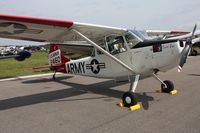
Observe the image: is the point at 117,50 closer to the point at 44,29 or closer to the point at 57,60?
the point at 44,29

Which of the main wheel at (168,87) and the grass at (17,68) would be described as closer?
the main wheel at (168,87)

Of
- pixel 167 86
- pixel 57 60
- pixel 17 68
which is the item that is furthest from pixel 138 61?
pixel 17 68

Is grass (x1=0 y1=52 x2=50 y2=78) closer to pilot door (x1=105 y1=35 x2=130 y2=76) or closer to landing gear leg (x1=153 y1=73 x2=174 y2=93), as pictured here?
pilot door (x1=105 y1=35 x2=130 y2=76)

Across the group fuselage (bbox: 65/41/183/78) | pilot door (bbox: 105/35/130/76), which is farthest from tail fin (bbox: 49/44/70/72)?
pilot door (bbox: 105/35/130/76)

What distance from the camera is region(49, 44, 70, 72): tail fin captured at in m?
10.0

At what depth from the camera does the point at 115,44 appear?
7.38 metres

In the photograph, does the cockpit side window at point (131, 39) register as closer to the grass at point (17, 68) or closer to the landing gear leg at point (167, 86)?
the landing gear leg at point (167, 86)

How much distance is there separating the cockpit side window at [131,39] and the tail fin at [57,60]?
12.1 feet

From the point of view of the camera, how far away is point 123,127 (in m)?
4.47

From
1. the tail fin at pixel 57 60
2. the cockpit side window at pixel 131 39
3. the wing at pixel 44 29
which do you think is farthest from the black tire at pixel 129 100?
the tail fin at pixel 57 60

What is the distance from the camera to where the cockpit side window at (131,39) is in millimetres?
6919

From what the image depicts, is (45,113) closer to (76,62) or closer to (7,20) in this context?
(7,20)

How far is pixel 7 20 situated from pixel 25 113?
247cm

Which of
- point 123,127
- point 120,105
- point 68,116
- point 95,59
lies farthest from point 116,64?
point 123,127
